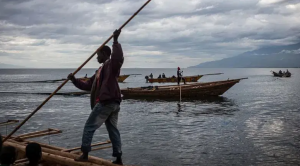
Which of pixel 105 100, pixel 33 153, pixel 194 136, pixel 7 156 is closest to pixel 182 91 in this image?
pixel 194 136

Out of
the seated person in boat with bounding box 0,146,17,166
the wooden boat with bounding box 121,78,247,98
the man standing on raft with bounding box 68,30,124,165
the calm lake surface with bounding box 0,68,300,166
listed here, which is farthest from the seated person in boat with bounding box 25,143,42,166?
the wooden boat with bounding box 121,78,247,98

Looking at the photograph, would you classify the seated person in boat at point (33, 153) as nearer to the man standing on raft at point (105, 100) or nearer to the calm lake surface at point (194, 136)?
the man standing on raft at point (105, 100)

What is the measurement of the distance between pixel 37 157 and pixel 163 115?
Result: 54.5 feet

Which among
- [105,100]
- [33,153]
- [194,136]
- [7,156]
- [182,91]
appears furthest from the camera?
[182,91]

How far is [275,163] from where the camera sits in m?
9.74

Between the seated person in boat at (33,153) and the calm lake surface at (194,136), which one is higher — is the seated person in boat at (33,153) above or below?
above

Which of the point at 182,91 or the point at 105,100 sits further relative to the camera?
the point at 182,91

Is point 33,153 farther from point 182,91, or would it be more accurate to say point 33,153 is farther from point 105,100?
point 182,91

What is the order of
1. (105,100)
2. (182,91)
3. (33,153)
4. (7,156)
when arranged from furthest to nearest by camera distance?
(182,91) → (105,100) → (33,153) → (7,156)

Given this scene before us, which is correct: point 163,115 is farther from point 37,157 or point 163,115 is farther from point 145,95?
point 37,157

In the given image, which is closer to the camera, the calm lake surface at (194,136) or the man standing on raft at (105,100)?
the man standing on raft at (105,100)

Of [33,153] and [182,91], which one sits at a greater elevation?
[33,153]

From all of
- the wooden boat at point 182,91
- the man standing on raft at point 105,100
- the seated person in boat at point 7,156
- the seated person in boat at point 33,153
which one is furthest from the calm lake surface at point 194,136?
the wooden boat at point 182,91

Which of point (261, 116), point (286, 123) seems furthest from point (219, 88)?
point (286, 123)
